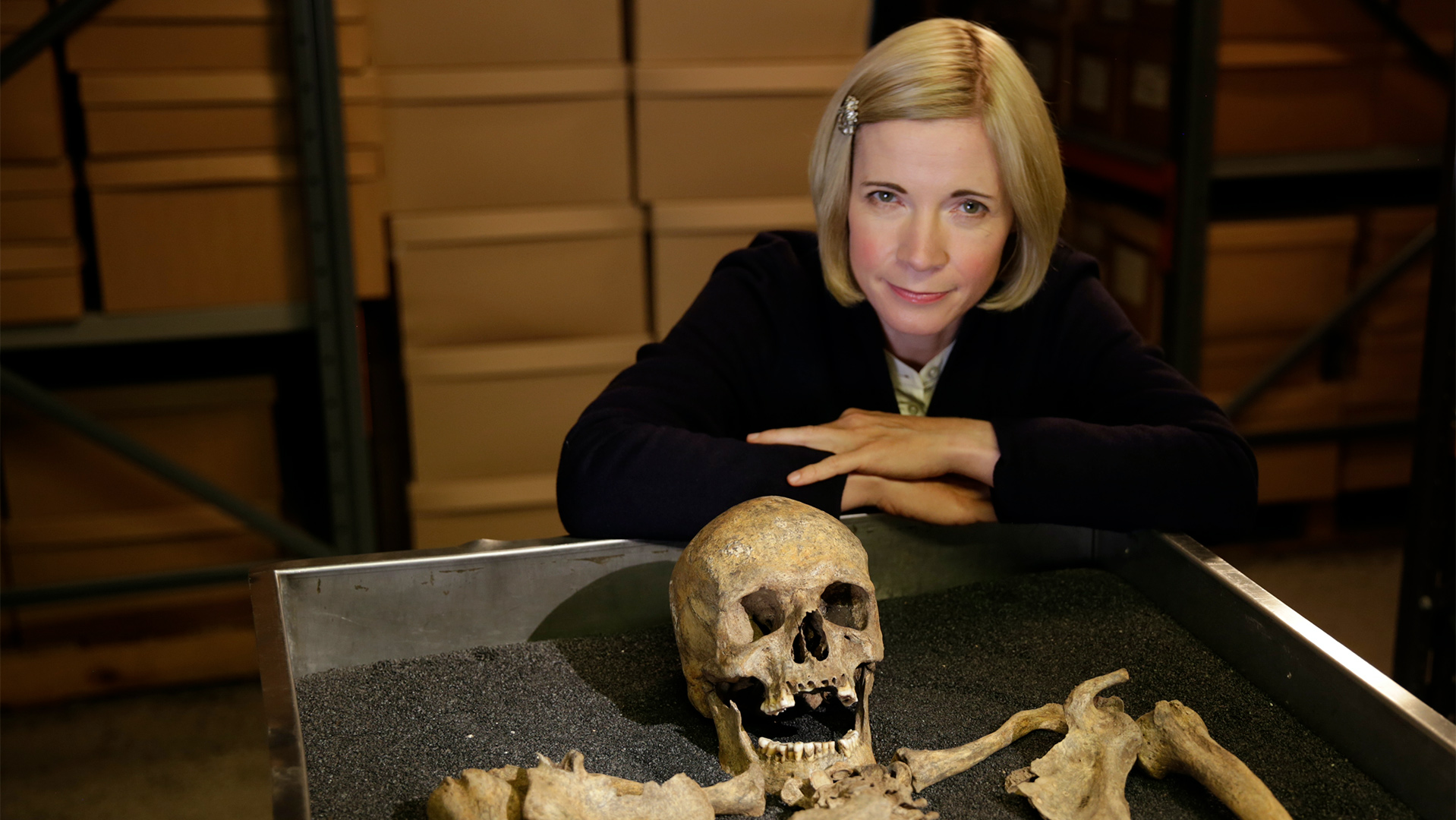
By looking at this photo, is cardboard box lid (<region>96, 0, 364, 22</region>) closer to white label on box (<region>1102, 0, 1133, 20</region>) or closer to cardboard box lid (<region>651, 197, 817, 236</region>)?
cardboard box lid (<region>651, 197, 817, 236</region>)

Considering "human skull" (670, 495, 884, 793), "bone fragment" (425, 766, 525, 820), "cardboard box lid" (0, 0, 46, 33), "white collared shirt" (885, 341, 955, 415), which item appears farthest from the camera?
"cardboard box lid" (0, 0, 46, 33)

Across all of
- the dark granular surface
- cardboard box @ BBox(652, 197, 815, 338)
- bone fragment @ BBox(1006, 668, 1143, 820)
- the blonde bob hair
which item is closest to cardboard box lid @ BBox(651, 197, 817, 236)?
cardboard box @ BBox(652, 197, 815, 338)

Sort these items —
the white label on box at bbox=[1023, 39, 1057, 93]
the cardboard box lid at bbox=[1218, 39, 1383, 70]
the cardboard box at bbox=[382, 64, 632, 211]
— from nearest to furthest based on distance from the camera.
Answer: the cardboard box at bbox=[382, 64, 632, 211], the cardboard box lid at bbox=[1218, 39, 1383, 70], the white label on box at bbox=[1023, 39, 1057, 93]

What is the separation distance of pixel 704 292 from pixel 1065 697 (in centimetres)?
74

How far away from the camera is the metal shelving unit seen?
7.12ft

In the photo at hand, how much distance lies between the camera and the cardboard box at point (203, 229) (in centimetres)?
219

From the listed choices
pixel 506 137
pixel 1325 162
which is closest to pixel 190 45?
pixel 506 137

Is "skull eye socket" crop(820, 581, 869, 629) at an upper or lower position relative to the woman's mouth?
lower

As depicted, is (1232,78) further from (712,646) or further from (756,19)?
(712,646)

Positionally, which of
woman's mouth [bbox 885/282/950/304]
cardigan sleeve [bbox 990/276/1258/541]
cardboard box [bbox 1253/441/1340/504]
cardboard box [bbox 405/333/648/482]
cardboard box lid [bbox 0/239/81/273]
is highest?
woman's mouth [bbox 885/282/950/304]

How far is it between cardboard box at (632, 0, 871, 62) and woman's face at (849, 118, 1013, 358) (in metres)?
1.11

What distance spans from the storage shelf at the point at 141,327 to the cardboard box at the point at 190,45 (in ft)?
1.38

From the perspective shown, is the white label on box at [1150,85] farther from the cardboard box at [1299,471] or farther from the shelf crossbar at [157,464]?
the shelf crossbar at [157,464]

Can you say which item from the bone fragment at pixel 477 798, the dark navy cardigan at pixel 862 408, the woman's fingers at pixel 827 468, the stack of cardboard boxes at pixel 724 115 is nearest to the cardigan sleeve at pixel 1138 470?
the dark navy cardigan at pixel 862 408
